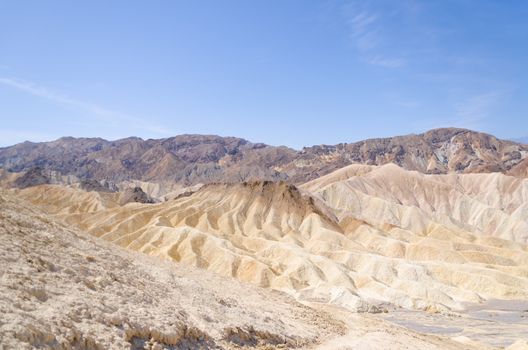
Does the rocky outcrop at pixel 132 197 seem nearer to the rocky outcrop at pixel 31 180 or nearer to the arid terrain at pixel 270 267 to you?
the arid terrain at pixel 270 267

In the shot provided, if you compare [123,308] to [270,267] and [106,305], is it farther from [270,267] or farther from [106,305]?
[270,267]

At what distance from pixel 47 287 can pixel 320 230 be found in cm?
9542

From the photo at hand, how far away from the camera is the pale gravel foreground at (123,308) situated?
12.5m

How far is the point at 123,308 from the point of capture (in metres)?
15.5

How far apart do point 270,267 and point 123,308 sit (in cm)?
6349

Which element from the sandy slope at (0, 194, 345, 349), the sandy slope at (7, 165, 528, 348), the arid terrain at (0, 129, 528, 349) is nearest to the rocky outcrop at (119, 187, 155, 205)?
the arid terrain at (0, 129, 528, 349)

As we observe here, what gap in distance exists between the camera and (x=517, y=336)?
158 ft

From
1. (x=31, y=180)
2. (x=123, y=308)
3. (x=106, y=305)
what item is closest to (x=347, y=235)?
(x=123, y=308)

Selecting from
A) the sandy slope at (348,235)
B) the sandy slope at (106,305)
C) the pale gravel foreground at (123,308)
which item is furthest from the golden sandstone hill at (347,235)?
the sandy slope at (106,305)

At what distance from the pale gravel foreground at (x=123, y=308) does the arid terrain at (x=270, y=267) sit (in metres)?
0.06

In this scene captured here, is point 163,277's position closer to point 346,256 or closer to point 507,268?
point 346,256

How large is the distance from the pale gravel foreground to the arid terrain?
0.06m

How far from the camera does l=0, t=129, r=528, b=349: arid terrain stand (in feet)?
48.8

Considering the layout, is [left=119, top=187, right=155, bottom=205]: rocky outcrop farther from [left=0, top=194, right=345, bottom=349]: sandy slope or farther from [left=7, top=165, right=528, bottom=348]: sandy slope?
[left=0, top=194, right=345, bottom=349]: sandy slope
